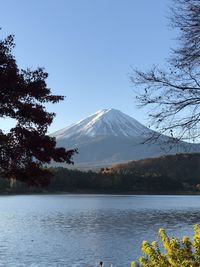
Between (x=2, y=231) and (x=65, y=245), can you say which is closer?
(x=65, y=245)

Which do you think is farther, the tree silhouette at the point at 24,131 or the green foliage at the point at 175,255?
the tree silhouette at the point at 24,131

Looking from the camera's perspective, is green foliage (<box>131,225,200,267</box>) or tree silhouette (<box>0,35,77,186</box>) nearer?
green foliage (<box>131,225,200,267</box>)

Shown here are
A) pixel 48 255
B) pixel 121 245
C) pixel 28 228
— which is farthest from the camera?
pixel 28 228

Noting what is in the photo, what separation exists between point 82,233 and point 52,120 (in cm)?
5247

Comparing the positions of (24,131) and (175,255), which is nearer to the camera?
(175,255)

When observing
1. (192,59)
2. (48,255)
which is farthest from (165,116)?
(48,255)

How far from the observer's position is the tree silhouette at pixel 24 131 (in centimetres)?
1483

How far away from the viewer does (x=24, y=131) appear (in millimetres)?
15141

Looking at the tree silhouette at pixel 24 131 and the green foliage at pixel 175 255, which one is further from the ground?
the tree silhouette at pixel 24 131

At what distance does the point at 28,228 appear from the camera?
7256 cm

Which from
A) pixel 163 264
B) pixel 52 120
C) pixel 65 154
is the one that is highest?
pixel 52 120

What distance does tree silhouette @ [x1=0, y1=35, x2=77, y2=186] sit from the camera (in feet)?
48.6

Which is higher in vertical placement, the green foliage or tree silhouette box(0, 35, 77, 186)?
tree silhouette box(0, 35, 77, 186)

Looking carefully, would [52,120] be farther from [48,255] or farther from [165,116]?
[48,255]
